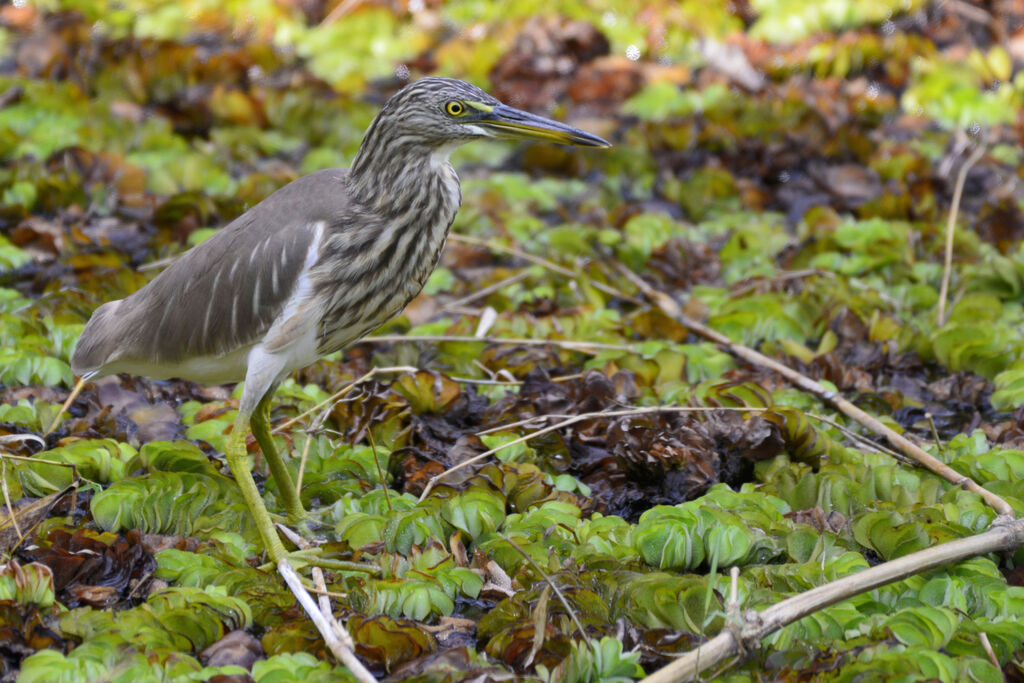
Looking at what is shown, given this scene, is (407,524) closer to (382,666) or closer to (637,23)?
(382,666)

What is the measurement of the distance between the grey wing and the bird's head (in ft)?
1.25

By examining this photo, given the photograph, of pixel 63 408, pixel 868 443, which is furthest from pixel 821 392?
pixel 63 408

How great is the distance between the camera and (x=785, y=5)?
382 inches

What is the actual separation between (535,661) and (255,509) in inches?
49.5

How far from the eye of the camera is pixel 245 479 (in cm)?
402

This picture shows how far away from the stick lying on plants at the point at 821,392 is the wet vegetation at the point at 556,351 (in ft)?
0.20

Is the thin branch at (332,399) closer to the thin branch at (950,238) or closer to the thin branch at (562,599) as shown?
the thin branch at (562,599)

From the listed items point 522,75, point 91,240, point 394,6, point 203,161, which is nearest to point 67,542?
point 91,240

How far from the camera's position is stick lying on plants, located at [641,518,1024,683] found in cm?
302

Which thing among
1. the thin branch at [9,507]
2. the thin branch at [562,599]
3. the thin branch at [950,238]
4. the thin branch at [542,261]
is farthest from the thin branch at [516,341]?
the thin branch at [562,599]

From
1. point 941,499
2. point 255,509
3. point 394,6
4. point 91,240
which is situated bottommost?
point 941,499

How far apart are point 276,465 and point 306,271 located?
82 centimetres

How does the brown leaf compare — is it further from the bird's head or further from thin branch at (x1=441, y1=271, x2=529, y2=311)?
thin branch at (x1=441, y1=271, x2=529, y2=311)

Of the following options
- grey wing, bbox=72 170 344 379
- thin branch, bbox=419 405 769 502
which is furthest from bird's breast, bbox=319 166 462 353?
thin branch, bbox=419 405 769 502
